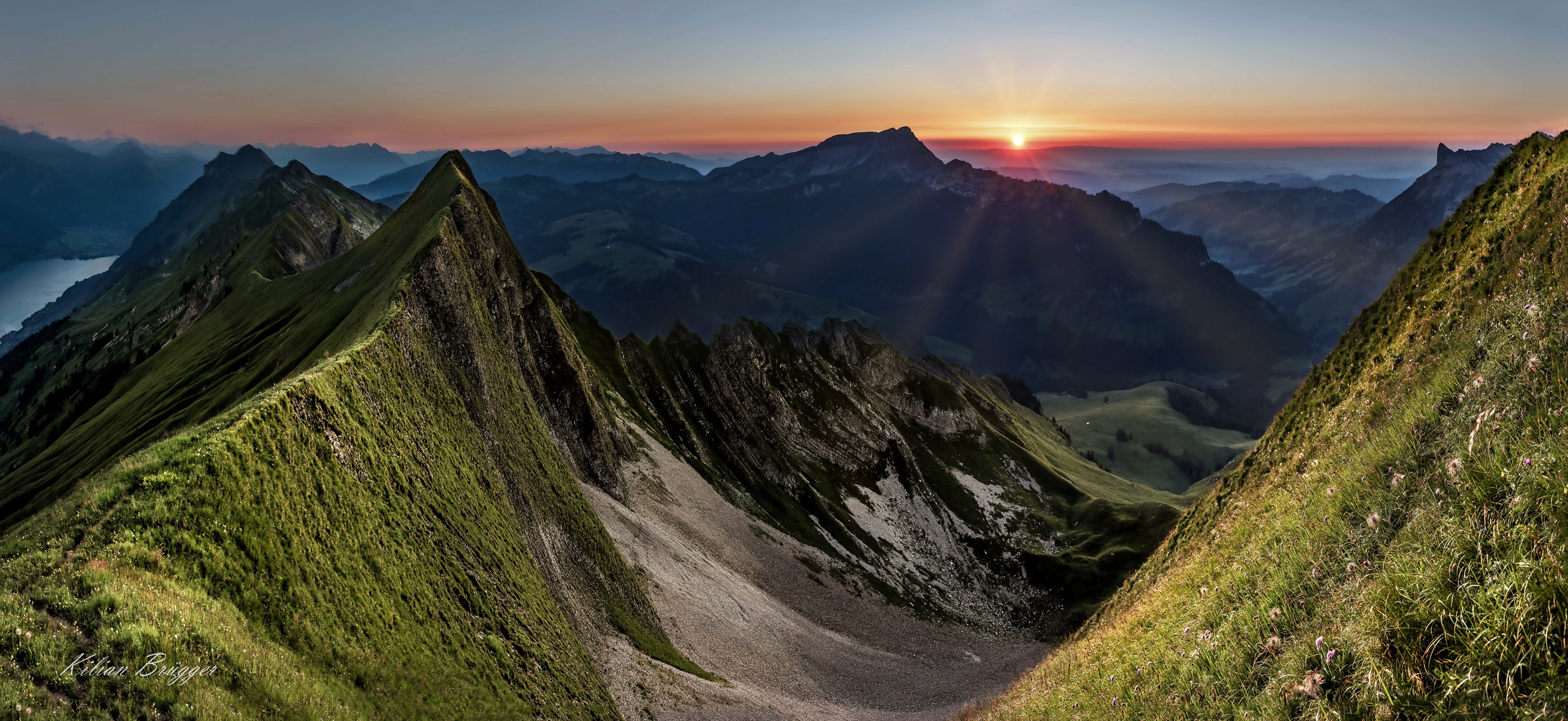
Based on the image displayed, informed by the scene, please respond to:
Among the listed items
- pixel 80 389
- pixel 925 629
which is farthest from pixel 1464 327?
pixel 80 389

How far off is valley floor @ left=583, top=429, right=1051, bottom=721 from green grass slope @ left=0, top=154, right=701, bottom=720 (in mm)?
4935

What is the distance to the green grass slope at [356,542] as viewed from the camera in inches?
786

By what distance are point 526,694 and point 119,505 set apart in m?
20.7

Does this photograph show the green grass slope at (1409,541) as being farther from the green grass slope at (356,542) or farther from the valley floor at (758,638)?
the valley floor at (758,638)

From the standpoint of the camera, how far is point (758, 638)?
249 feet

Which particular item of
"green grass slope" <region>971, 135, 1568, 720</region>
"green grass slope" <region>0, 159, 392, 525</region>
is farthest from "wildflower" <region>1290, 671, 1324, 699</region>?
"green grass slope" <region>0, 159, 392, 525</region>

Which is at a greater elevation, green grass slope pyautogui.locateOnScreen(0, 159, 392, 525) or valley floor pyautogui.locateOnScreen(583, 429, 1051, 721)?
green grass slope pyautogui.locateOnScreen(0, 159, 392, 525)

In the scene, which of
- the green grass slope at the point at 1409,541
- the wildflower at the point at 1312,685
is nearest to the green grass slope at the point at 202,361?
the green grass slope at the point at 1409,541

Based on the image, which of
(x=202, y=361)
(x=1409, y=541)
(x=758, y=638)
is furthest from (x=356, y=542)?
(x=202, y=361)

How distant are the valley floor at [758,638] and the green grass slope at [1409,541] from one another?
30.2 metres

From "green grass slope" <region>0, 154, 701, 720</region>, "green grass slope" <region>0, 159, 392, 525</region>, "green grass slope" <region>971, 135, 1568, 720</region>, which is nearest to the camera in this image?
"green grass slope" <region>971, 135, 1568, 720</region>

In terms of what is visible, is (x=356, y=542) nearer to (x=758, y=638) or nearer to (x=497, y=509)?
(x=497, y=509)

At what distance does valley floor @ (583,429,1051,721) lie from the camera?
187 ft

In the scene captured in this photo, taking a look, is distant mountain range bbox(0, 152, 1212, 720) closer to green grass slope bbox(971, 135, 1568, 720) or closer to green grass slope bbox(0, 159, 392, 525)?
green grass slope bbox(0, 159, 392, 525)
